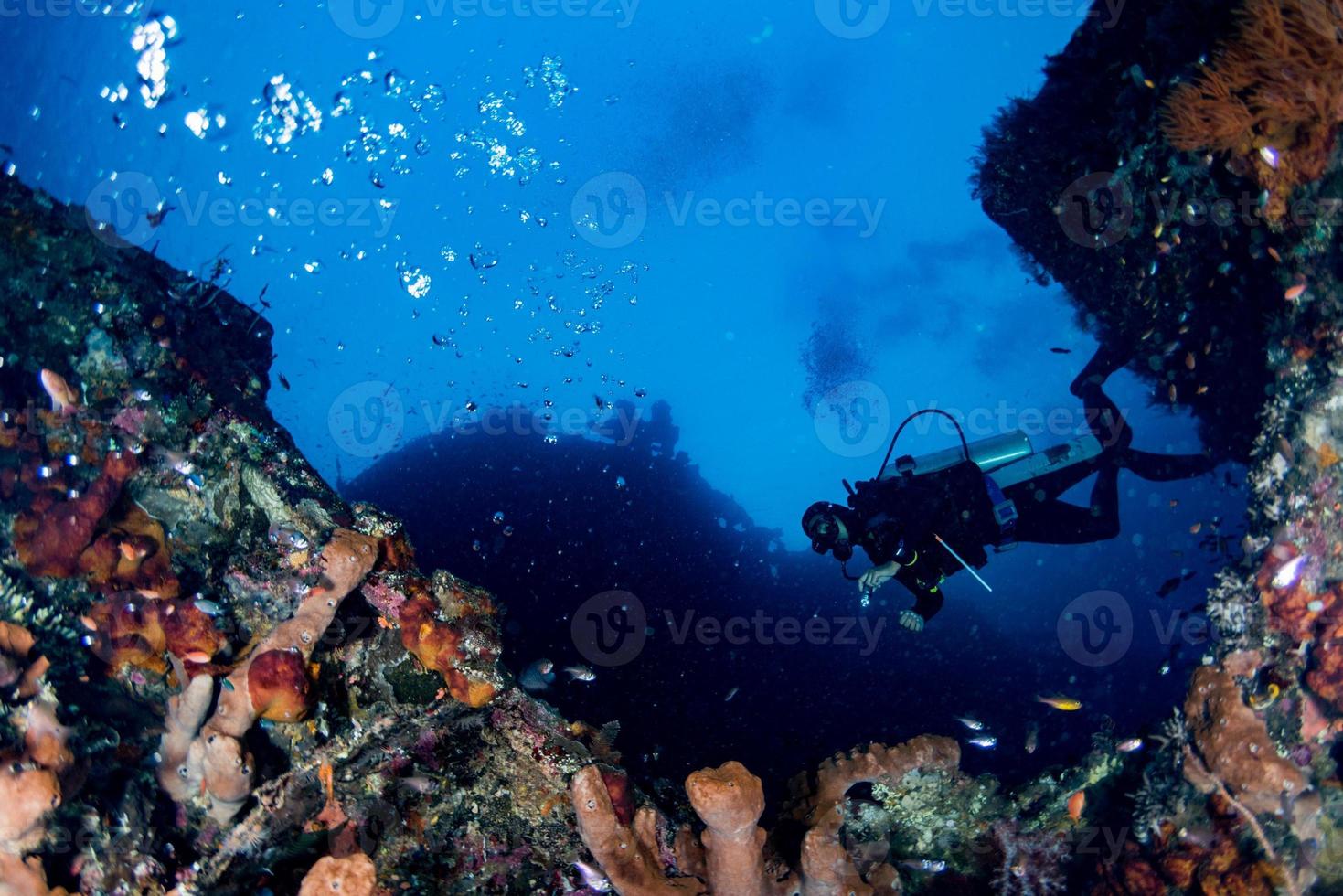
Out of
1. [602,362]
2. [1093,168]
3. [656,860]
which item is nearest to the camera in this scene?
[656,860]

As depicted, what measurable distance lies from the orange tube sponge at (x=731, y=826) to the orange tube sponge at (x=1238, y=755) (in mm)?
3665

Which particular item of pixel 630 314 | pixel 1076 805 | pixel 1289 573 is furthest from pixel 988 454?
pixel 630 314

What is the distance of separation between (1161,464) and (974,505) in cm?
412

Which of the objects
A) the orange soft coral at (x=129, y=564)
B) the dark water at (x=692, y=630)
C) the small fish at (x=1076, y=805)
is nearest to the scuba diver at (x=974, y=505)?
the dark water at (x=692, y=630)

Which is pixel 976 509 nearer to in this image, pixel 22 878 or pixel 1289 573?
pixel 1289 573

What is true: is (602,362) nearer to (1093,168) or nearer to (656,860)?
(1093,168)

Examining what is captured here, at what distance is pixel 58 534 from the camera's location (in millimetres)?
4766

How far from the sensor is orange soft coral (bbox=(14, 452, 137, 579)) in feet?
15.5

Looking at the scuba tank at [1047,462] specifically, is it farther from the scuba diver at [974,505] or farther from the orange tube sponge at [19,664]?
the orange tube sponge at [19,664]

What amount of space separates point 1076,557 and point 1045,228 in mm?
37809

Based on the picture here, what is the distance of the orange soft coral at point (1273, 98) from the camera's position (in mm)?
5621

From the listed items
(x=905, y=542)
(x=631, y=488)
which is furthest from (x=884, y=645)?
(x=905, y=542)

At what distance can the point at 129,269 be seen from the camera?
833cm

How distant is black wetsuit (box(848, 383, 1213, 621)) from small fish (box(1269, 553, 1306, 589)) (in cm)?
227
